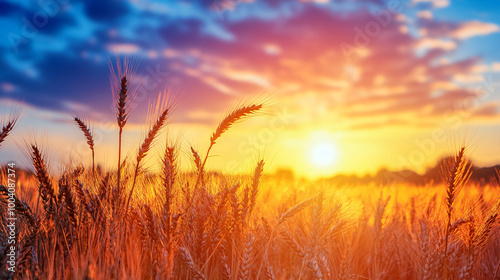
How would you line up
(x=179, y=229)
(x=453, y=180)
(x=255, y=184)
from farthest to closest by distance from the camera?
1. (x=255, y=184)
2. (x=453, y=180)
3. (x=179, y=229)

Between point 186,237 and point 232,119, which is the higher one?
point 232,119

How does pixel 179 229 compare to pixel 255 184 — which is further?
pixel 255 184

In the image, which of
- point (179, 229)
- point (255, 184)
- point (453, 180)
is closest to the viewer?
point (179, 229)

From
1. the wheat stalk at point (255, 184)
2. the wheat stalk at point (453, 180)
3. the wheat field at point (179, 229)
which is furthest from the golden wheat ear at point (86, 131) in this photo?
the wheat stalk at point (453, 180)

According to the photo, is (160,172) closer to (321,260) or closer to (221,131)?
(221,131)

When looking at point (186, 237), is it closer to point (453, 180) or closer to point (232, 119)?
point (232, 119)

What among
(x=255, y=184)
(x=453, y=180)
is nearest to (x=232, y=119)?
(x=255, y=184)

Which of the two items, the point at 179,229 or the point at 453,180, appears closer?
the point at 179,229

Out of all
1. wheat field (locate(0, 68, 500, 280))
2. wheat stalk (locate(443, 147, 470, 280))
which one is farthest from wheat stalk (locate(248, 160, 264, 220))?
wheat stalk (locate(443, 147, 470, 280))

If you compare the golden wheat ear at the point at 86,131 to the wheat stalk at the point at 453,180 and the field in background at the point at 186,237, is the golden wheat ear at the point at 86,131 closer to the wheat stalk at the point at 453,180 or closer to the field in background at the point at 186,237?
the field in background at the point at 186,237

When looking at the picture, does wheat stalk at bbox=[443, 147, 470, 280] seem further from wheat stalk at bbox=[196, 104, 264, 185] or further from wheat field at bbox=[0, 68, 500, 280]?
wheat stalk at bbox=[196, 104, 264, 185]

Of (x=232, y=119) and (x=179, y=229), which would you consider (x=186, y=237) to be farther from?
(x=232, y=119)

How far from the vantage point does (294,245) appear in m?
2.80

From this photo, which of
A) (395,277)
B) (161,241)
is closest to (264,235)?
(161,241)
